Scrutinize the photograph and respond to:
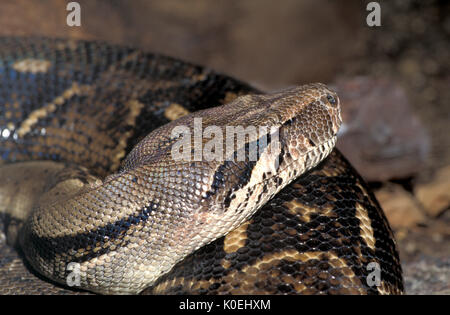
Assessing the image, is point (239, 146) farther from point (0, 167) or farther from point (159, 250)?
point (0, 167)

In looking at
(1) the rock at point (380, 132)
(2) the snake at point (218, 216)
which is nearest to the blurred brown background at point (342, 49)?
(1) the rock at point (380, 132)

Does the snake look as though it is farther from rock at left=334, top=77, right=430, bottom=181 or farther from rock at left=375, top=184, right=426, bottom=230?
rock at left=334, top=77, right=430, bottom=181

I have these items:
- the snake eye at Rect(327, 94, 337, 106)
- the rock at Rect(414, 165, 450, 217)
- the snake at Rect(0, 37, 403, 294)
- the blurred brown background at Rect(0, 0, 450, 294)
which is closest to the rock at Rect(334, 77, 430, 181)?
the blurred brown background at Rect(0, 0, 450, 294)

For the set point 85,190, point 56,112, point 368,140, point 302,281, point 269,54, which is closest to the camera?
point 302,281

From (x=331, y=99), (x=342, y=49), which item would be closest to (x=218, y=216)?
(x=331, y=99)

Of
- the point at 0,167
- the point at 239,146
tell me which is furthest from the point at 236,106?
the point at 0,167

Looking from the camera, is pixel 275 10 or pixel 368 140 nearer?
pixel 368 140

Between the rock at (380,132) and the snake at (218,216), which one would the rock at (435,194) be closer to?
the rock at (380,132)
